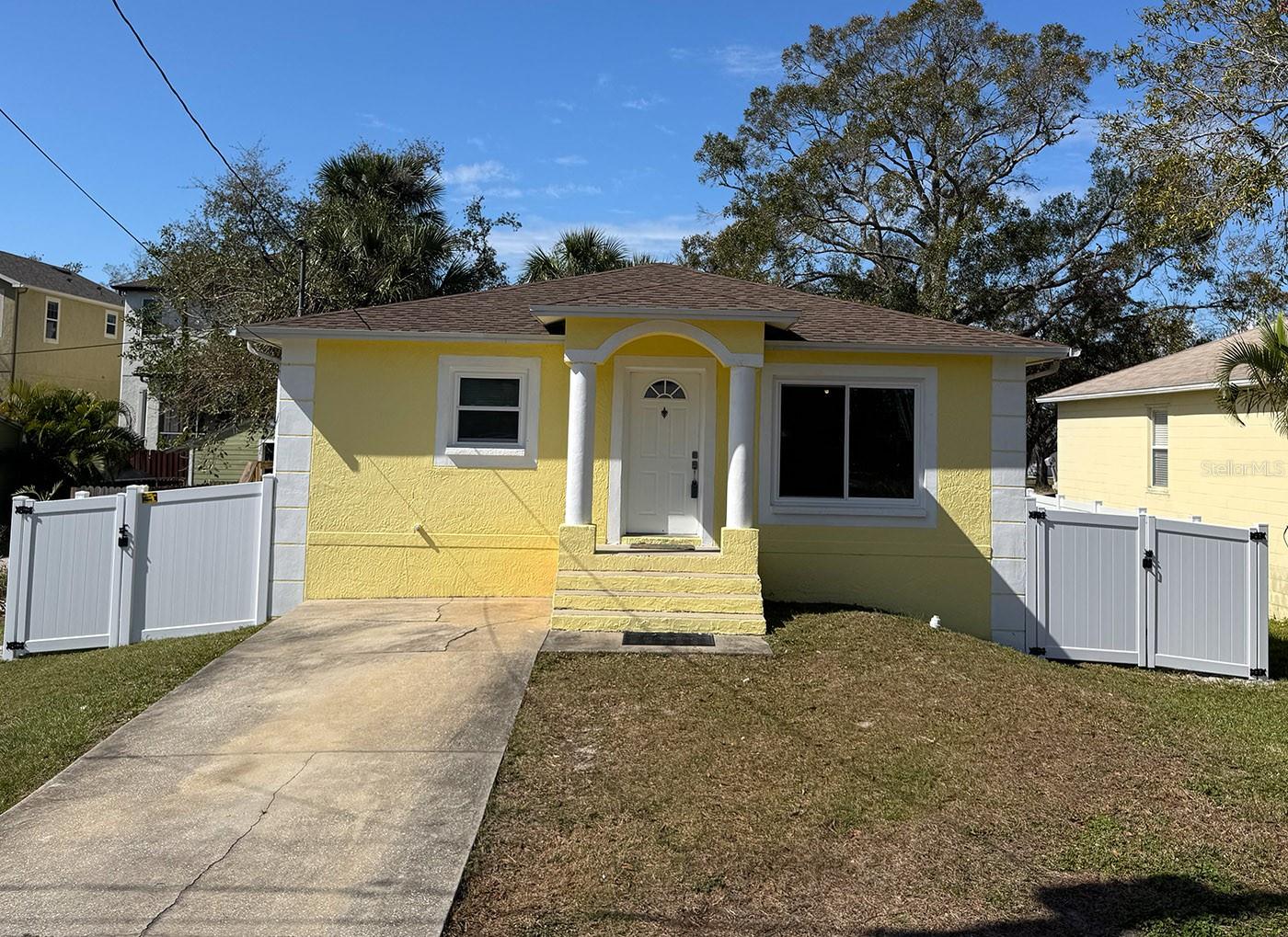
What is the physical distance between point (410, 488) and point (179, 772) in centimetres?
486

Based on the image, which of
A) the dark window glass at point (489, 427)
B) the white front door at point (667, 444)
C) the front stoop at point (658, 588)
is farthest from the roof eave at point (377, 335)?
the front stoop at point (658, 588)

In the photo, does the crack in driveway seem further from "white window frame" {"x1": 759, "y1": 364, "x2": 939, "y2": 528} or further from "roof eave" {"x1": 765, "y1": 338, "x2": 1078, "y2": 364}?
"roof eave" {"x1": 765, "y1": 338, "x2": 1078, "y2": 364}

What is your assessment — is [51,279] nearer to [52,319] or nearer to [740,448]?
[52,319]

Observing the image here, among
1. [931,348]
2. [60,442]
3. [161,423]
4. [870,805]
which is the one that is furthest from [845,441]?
[161,423]

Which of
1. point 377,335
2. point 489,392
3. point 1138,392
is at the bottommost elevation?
point 489,392

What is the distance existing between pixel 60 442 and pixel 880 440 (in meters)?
18.2

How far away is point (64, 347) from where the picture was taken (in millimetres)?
29906

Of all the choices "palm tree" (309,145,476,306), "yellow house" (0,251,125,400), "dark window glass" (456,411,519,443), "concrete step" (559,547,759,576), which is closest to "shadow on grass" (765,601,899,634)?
"concrete step" (559,547,759,576)

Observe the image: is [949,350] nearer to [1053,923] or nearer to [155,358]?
[1053,923]

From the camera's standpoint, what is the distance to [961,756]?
19.0 feet

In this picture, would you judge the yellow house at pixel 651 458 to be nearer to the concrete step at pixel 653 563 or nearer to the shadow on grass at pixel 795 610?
the shadow on grass at pixel 795 610

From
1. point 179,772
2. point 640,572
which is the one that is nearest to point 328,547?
point 640,572

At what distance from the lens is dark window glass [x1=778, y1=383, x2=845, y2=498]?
10.3m

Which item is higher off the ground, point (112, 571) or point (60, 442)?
point (60, 442)
